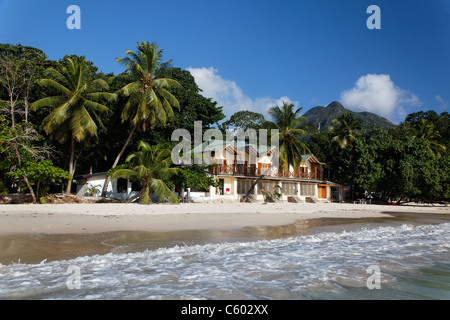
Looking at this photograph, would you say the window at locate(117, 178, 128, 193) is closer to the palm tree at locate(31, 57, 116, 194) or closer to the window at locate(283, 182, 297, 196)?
the palm tree at locate(31, 57, 116, 194)

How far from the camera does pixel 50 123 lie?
2002 cm

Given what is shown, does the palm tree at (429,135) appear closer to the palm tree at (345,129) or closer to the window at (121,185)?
the palm tree at (345,129)

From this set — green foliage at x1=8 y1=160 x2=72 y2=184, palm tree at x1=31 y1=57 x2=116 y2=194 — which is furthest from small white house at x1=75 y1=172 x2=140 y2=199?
green foliage at x1=8 y1=160 x2=72 y2=184

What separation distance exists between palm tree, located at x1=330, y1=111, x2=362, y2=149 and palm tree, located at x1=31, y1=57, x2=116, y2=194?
26.6 meters

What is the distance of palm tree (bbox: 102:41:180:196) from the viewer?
911 inches

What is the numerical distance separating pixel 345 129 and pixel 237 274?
120 ft

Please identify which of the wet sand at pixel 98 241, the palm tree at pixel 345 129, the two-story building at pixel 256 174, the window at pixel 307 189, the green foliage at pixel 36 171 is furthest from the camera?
the palm tree at pixel 345 129

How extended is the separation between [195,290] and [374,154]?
31768 mm

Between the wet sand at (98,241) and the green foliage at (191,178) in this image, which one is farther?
the green foliage at (191,178)

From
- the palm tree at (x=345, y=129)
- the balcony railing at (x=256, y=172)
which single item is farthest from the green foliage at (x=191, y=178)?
the palm tree at (x=345, y=129)

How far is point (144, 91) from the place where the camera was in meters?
24.2

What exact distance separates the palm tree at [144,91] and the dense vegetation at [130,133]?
8 cm

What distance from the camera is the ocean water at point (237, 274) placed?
381 cm
